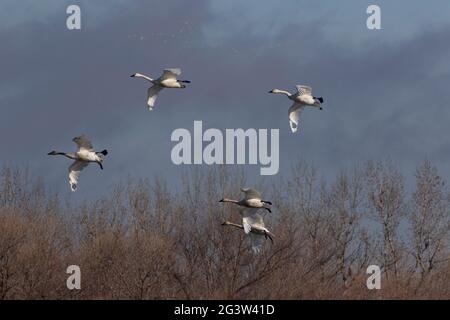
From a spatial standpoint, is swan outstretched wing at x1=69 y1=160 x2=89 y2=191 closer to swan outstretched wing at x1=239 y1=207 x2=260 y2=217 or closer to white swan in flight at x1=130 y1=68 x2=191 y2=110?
white swan in flight at x1=130 y1=68 x2=191 y2=110

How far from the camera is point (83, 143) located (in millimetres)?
42500

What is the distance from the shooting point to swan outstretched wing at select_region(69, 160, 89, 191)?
43.2 metres

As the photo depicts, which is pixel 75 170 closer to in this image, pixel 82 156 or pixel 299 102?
pixel 82 156

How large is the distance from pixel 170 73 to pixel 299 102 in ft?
16.2

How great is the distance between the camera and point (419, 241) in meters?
61.6

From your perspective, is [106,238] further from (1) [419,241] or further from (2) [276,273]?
(1) [419,241]

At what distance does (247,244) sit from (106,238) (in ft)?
21.9

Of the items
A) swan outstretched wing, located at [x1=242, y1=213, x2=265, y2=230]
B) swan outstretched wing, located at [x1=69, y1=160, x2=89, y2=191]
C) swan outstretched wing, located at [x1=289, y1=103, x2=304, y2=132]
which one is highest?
swan outstretched wing, located at [x1=289, y1=103, x2=304, y2=132]

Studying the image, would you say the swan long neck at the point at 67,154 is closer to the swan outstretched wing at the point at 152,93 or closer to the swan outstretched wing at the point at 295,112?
the swan outstretched wing at the point at 152,93

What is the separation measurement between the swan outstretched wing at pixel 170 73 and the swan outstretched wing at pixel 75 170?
422 centimetres

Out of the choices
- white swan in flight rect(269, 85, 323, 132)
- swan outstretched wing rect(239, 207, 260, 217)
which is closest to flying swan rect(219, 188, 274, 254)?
swan outstretched wing rect(239, 207, 260, 217)

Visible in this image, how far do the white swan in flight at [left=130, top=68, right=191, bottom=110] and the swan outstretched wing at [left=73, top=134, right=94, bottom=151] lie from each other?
2.50 m
